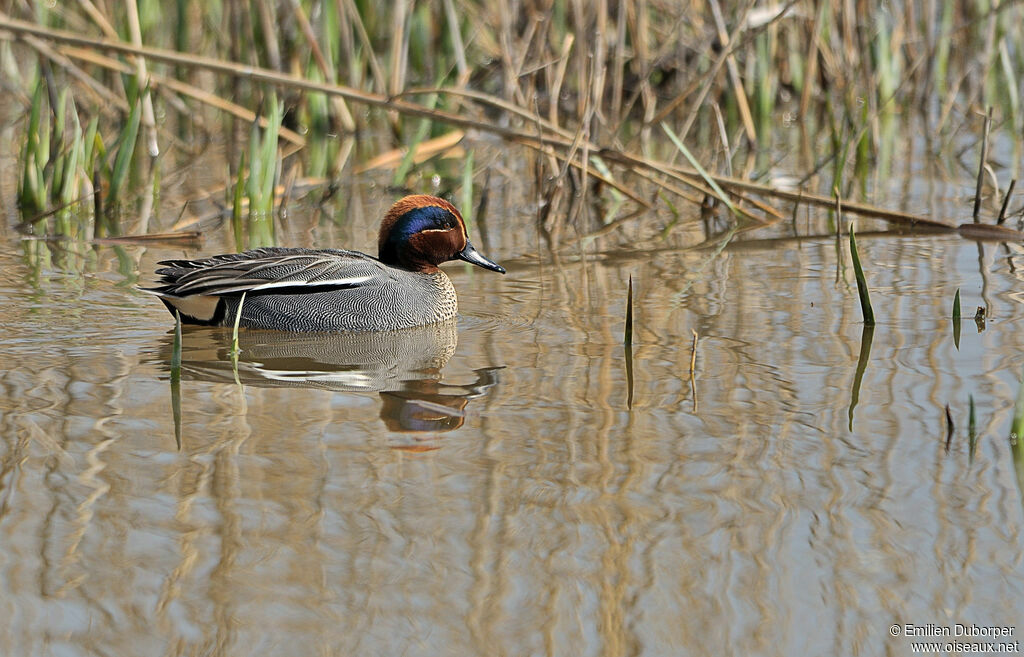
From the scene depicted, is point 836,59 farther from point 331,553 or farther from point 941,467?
point 331,553

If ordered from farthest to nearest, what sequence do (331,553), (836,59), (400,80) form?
(836,59) → (400,80) → (331,553)

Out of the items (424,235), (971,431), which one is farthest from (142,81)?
(971,431)

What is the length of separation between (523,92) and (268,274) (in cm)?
413

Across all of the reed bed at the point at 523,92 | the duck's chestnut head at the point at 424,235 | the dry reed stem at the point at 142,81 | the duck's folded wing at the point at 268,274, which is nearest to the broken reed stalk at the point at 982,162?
the reed bed at the point at 523,92

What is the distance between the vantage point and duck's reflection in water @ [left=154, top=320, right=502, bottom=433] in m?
4.31

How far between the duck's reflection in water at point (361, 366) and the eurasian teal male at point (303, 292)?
56 mm

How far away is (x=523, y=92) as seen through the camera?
925cm

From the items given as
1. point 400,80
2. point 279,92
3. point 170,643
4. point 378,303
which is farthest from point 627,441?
point 279,92

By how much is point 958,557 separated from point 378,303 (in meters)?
3.01

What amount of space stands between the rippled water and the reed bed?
1735mm

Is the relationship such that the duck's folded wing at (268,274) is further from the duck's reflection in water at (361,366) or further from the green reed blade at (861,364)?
the green reed blade at (861,364)

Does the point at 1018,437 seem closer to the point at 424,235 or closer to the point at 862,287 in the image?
the point at 862,287

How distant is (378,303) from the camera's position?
5.54m

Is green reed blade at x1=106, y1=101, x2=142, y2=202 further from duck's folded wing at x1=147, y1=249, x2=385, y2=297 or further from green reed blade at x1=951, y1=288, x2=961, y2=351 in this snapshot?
green reed blade at x1=951, y1=288, x2=961, y2=351
